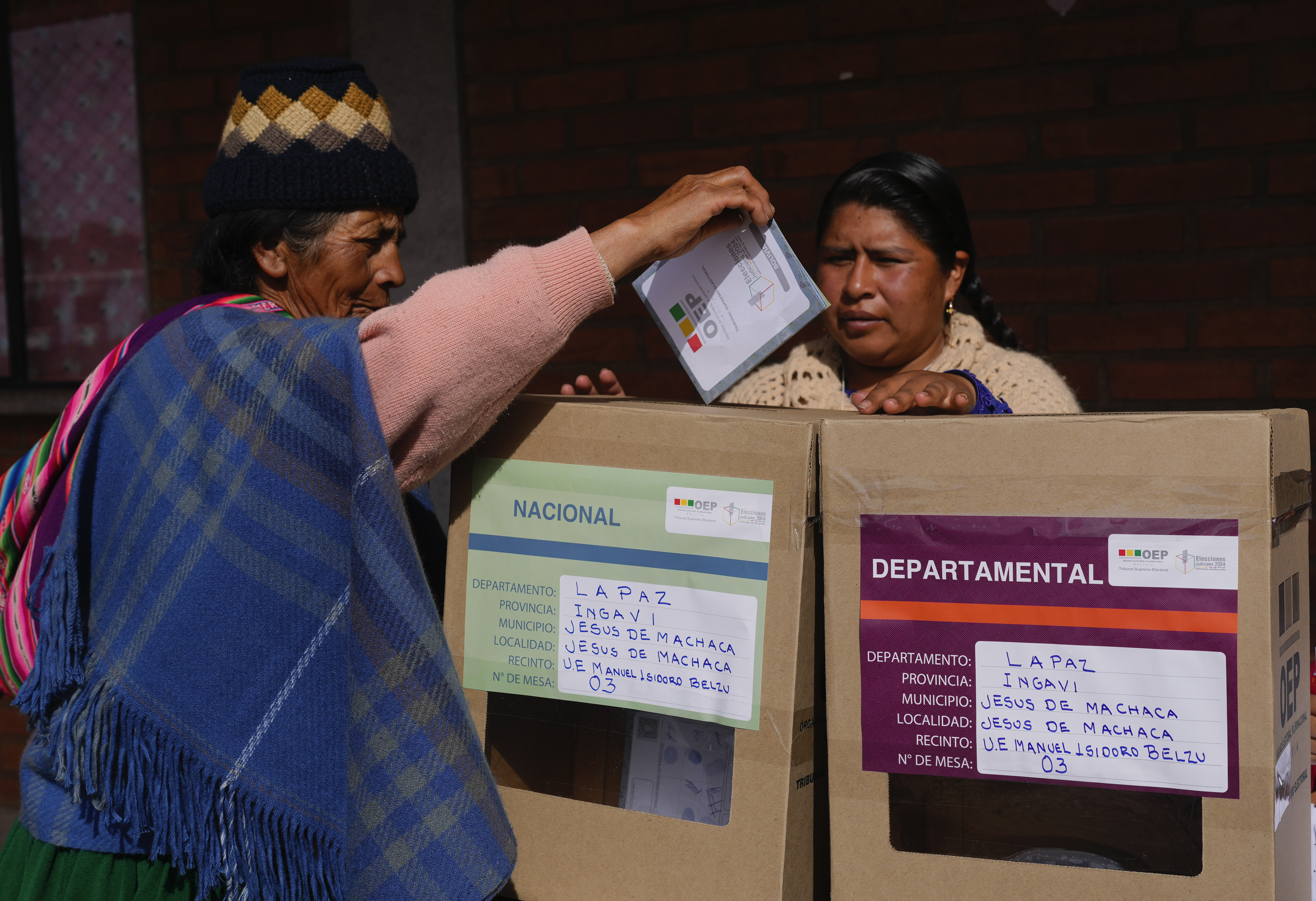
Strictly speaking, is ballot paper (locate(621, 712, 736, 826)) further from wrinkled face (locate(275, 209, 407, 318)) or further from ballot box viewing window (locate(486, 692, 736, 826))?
wrinkled face (locate(275, 209, 407, 318))

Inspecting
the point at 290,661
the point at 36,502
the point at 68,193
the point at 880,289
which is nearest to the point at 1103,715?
the point at 290,661

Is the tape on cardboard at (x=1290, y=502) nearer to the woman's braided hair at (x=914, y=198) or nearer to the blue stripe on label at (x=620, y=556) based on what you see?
the blue stripe on label at (x=620, y=556)

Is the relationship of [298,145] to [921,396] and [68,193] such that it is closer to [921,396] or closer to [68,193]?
[921,396]

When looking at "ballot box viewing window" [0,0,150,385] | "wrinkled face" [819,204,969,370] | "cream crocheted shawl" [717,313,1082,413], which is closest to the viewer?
"cream crocheted shawl" [717,313,1082,413]

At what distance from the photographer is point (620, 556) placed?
116cm

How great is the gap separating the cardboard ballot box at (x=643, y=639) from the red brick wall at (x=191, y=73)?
2417mm

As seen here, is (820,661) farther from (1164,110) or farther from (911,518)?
(1164,110)

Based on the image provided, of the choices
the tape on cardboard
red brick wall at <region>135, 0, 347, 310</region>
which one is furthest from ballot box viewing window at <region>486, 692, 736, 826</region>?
red brick wall at <region>135, 0, 347, 310</region>

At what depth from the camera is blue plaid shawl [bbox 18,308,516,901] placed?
110cm

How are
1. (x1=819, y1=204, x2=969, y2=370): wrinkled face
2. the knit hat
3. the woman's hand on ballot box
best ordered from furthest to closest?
1. (x1=819, y1=204, x2=969, y2=370): wrinkled face
2. the knit hat
3. the woman's hand on ballot box

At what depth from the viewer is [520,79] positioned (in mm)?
2936

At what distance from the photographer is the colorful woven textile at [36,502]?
125 centimetres

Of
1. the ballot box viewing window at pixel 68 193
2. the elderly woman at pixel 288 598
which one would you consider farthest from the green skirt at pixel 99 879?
the ballot box viewing window at pixel 68 193

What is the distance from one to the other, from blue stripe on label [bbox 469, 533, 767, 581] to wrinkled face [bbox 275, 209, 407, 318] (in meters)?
0.45
